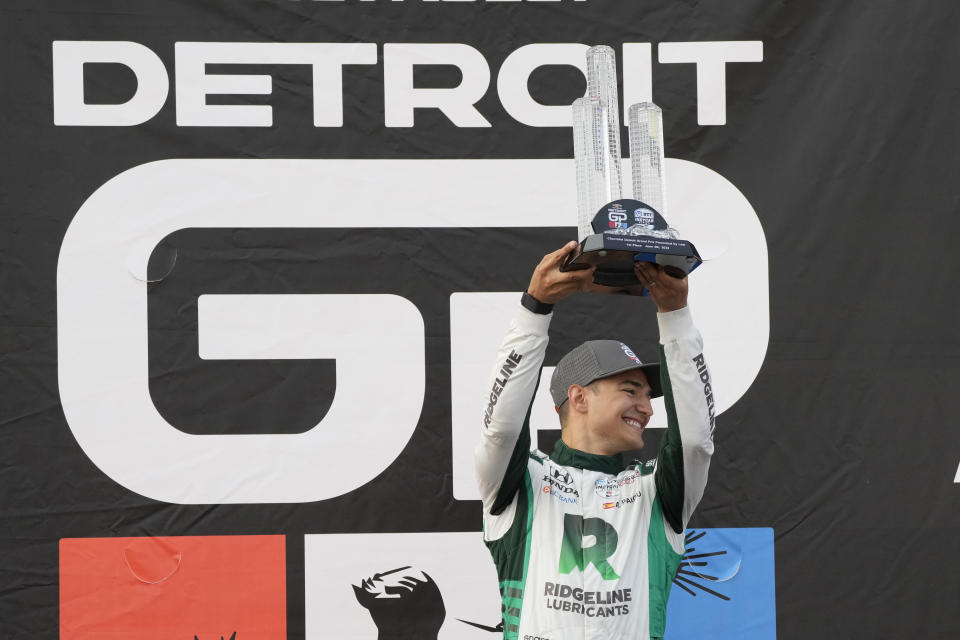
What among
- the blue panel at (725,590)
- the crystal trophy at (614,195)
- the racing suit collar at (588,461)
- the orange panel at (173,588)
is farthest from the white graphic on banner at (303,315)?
the crystal trophy at (614,195)

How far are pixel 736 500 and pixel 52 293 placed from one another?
1.72 meters

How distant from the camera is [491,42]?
2586 millimetres

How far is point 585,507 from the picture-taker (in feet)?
6.30

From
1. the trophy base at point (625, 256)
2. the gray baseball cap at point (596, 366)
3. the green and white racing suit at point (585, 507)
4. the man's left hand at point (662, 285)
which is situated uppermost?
the trophy base at point (625, 256)

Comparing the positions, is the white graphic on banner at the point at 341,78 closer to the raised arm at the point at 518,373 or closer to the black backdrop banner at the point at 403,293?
the black backdrop banner at the point at 403,293

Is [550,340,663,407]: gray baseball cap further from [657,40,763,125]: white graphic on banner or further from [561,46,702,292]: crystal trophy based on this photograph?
[657,40,763,125]: white graphic on banner

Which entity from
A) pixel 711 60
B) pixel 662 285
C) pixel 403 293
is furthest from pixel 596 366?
pixel 711 60

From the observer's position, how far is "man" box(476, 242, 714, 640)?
1.79 meters

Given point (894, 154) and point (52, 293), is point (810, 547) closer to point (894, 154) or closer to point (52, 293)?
point (894, 154)

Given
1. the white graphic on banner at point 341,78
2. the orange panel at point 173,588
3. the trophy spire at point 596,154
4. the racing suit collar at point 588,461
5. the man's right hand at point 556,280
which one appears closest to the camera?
the man's right hand at point 556,280

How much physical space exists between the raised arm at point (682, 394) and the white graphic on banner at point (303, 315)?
0.66 m

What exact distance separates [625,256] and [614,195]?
218 mm

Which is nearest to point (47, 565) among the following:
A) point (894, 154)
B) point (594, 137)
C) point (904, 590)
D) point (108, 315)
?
point (108, 315)

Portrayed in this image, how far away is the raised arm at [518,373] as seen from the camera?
173cm
